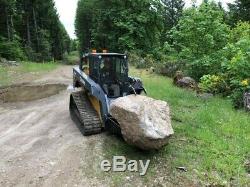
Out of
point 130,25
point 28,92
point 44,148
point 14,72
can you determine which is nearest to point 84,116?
point 44,148

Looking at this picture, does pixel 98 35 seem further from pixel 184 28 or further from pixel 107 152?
pixel 107 152

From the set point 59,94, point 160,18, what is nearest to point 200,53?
point 59,94

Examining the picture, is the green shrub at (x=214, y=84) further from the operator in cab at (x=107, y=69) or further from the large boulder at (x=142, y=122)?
the large boulder at (x=142, y=122)

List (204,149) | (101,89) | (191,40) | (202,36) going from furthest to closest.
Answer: (191,40), (202,36), (101,89), (204,149)

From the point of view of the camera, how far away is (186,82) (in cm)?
1791

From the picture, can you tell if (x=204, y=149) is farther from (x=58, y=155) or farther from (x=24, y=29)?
(x=24, y=29)

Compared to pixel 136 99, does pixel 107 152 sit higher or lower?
lower

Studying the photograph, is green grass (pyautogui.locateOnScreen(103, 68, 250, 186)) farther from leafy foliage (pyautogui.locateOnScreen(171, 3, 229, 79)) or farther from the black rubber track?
leafy foliage (pyautogui.locateOnScreen(171, 3, 229, 79))

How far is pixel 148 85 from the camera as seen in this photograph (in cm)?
1781

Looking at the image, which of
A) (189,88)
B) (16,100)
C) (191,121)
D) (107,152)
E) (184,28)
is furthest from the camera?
(184,28)

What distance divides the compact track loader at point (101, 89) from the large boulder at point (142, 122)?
1049 millimetres

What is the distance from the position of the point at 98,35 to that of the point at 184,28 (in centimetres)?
2040

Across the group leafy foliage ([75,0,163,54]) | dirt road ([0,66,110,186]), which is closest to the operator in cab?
dirt road ([0,66,110,186])

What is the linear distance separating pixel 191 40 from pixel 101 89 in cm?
1055
